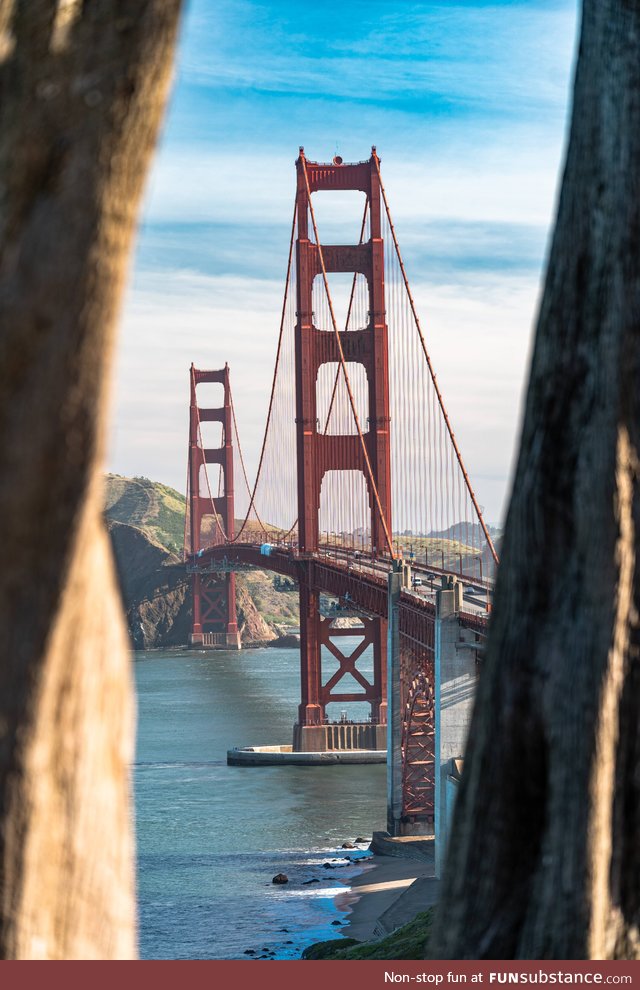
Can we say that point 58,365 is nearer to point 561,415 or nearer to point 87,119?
point 87,119

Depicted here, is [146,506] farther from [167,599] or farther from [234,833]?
[234,833]

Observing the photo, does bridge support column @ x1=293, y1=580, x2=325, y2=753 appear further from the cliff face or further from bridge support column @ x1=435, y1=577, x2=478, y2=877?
the cliff face

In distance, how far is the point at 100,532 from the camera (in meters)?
2.55

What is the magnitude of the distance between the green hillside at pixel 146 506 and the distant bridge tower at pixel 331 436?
9352cm

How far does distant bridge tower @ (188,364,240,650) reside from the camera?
290 ft

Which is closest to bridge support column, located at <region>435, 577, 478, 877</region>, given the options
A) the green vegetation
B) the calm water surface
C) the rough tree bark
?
the calm water surface

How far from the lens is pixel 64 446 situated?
2363 millimetres

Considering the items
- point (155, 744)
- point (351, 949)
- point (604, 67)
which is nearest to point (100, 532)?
point (604, 67)

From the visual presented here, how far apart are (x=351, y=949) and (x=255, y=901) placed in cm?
650

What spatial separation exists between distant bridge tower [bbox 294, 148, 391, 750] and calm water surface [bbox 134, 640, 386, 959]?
2943 mm

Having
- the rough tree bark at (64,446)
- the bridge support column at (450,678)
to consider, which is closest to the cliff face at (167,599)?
the bridge support column at (450,678)

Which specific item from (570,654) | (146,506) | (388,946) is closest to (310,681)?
(388,946)

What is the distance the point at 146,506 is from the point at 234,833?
118016 millimetres

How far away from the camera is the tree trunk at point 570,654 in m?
3.04
